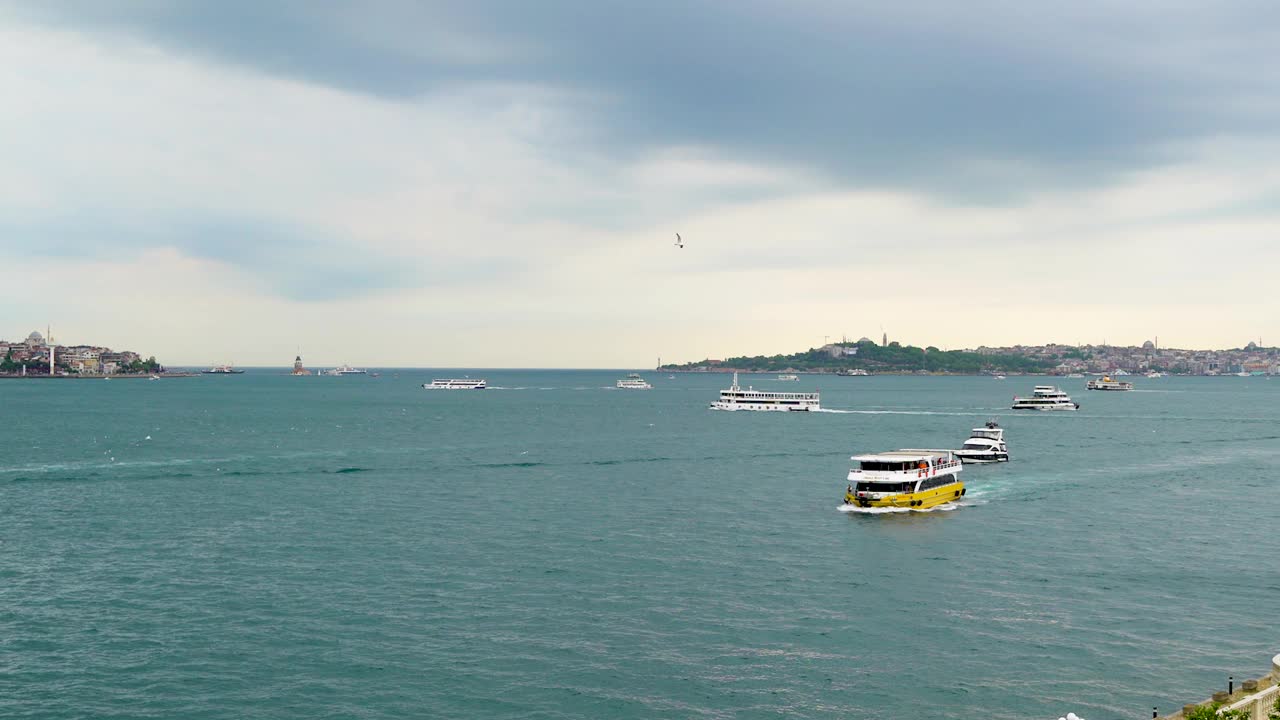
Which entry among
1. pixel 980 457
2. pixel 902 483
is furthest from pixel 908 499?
pixel 980 457

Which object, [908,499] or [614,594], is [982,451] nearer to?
[908,499]

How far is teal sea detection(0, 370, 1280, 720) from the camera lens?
1473 inches

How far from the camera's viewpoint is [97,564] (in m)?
57.8

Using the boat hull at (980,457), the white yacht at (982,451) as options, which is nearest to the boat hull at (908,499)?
the white yacht at (982,451)

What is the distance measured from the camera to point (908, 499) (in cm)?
8094

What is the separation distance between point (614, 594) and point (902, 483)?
128ft

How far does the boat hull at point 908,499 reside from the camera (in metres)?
79.9

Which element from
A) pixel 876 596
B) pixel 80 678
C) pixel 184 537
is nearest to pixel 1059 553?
pixel 876 596

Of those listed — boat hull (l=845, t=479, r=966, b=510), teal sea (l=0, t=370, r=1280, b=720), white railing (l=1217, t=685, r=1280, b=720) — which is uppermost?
white railing (l=1217, t=685, r=1280, b=720)

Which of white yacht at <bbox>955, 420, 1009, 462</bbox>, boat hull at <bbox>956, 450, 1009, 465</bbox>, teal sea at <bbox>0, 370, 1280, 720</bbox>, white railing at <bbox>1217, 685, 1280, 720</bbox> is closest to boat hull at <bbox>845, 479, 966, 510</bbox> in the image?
teal sea at <bbox>0, 370, 1280, 720</bbox>

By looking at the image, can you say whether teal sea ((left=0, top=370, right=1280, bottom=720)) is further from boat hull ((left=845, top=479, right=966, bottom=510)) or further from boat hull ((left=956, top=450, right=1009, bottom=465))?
boat hull ((left=956, top=450, right=1009, bottom=465))

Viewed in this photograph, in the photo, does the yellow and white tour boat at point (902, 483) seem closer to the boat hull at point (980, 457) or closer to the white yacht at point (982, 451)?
the boat hull at point (980, 457)

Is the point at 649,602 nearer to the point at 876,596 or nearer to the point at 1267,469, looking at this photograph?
the point at 876,596

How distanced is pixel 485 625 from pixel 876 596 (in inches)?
838
